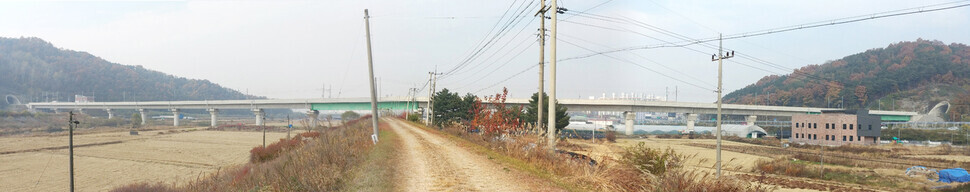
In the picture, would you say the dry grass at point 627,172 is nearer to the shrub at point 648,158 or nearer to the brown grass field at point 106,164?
the shrub at point 648,158

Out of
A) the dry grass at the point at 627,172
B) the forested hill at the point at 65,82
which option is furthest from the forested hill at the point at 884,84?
the forested hill at the point at 65,82

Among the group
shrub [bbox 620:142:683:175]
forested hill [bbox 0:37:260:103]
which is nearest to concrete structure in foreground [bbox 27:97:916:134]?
forested hill [bbox 0:37:260:103]

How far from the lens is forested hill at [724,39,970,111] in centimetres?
13538

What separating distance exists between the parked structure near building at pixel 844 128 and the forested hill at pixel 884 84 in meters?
62.2

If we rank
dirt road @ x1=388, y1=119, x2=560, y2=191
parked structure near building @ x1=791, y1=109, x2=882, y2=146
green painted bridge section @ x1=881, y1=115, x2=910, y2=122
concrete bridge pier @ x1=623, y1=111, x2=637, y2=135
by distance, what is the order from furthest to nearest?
green painted bridge section @ x1=881, y1=115, x2=910, y2=122 → concrete bridge pier @ x1=623, y1=111, x2=637, y2=135 → parked structure near building @ x1=791, y1=109, x2=882, y2=146 → dirt road @ x1=388, y1=119, x2=560, y2=191

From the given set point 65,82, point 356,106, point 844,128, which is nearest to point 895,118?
point 844,128

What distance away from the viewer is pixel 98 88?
182 m

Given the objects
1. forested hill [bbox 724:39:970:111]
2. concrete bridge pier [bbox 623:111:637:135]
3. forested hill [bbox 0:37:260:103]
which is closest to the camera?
concrete bridge pier [bbox 623:111:637:135]

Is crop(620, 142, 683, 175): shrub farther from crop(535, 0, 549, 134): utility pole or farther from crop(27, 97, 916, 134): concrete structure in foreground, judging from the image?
crop(27, 97, 916, 134): concrete structure in foreground

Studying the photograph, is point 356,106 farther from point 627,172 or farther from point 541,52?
point 627,172

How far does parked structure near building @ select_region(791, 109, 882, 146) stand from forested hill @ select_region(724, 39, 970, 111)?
62219 mm

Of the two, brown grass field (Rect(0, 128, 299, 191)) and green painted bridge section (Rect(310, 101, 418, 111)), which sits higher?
green painted bridge section (Rect(310, 101, 418, 111))

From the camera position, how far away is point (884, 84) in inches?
5787

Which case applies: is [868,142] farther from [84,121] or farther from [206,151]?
[84,121]
